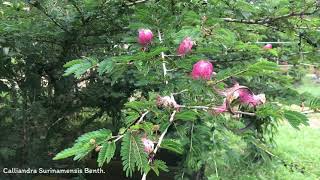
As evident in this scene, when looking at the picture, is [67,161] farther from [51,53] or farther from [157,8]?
[157,8]

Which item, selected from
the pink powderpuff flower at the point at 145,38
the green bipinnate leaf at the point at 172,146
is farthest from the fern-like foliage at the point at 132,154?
the pink powderpuff flower at the point at 145,38

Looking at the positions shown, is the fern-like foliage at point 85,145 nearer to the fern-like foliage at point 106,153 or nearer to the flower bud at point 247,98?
the fern-like foliage at point 106,153

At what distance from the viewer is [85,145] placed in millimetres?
1061

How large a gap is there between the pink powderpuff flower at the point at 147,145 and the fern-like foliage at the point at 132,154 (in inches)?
0.6

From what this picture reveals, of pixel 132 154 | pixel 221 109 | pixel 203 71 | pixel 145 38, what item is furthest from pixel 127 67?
pixel 132 154

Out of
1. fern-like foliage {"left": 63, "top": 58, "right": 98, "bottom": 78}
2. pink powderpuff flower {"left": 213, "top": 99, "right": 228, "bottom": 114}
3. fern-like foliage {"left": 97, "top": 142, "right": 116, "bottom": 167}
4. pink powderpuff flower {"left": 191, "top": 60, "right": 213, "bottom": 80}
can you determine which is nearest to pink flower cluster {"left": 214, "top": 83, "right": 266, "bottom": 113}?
pink powderpuff flower {"left": 213, "top": 99, "right": 228, "bottom": 114}

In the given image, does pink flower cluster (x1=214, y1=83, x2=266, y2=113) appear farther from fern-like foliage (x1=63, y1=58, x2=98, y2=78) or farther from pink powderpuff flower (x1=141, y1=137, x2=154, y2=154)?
fern-like foliage (x1=63, y1=58, x2=98, y2=78)

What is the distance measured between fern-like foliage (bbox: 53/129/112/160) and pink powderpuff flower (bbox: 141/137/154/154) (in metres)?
0.10

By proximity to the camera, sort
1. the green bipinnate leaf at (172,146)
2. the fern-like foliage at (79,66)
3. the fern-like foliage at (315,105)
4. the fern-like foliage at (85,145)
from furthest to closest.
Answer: the fern-like foliage at (79,66) → the fern-like foliage at (315,105) → the green bipinnate leaf at (172,146) → the fern-like foliage at (85,145)

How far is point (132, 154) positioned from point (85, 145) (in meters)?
0.12

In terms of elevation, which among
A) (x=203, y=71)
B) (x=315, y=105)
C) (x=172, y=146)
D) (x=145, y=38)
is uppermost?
(x=145, y=38)

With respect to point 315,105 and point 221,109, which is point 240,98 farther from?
point 315,105

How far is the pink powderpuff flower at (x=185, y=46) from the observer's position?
5.16 ft

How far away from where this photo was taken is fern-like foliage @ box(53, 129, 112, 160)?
105 cm
